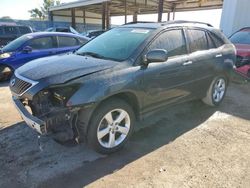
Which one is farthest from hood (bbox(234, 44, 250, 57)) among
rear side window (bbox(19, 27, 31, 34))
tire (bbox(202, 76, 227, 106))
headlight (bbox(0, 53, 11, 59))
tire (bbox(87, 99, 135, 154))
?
rear side window (bbox(19, 27, 31, 34))

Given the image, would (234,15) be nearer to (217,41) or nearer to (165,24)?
(217,41)

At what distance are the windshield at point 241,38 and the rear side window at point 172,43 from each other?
498cm

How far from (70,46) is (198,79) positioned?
514 centimetres

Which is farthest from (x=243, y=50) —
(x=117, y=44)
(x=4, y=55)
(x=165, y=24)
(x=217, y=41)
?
(x=4, y=55)

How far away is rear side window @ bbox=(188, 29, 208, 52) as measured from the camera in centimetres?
458

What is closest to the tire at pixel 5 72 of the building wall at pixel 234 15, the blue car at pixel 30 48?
the blue car at pixel 30 48

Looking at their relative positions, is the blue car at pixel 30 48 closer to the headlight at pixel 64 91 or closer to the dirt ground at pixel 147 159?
the dirt ground at pixel 147 159

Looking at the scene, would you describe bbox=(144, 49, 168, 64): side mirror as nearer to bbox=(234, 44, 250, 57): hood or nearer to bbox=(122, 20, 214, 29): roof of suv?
bbox=(122, 20, 214, 29): roof of suv

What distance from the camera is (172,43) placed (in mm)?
4219

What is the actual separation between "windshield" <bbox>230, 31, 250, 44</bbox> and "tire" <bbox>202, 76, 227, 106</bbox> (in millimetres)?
3512

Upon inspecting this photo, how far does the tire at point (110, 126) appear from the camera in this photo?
3246mm

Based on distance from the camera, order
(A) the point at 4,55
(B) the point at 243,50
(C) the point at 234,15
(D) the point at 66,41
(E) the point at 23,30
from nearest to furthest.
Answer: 1. (A) the point at 4,55
2. (B) the point at 243,50
3. (D) the point at 66,41
4. (C) the point at 234,15
5. (E) the point at 23,30

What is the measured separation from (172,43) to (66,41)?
5.19 meters

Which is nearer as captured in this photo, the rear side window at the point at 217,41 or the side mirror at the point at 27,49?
the rear side window at the point at 217,41
